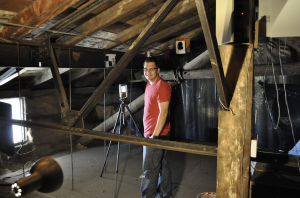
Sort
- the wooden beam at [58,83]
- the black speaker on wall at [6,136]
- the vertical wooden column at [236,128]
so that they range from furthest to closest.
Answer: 1. the wooden beam at [58,83]
2. the black speaker on wall at [6,136]
3. the vertical wooden column at [236,128]

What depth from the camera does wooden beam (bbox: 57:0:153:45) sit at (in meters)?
2.49

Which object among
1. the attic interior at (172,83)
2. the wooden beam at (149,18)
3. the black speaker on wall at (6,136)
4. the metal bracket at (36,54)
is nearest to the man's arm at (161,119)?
the attic interior at (172,83)

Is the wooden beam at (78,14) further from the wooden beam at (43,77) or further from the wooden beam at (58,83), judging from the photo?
the wooden beam at (43,77)

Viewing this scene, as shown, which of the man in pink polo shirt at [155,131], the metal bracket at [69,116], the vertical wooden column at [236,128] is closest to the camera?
the vertical wooden column at [236,128]

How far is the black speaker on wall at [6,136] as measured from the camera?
5.76 feet

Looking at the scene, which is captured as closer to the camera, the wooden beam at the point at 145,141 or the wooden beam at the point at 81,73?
the wooden beam at the point at 145,141

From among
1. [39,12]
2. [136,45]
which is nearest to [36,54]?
[39,12]

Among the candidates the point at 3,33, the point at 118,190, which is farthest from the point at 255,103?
the point at 3,33

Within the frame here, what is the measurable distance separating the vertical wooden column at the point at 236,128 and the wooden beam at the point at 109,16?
148 cm

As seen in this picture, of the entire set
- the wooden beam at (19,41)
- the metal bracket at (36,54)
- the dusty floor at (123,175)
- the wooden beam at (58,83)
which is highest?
the wooden beam at (19,41)

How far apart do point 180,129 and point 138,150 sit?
1.27 meters

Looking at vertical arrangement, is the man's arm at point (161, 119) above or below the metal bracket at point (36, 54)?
below

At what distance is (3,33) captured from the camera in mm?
2498

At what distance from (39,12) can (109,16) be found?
0.74 m
